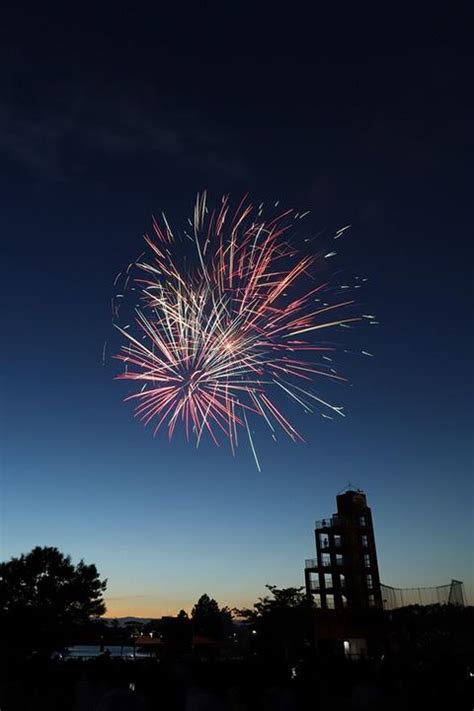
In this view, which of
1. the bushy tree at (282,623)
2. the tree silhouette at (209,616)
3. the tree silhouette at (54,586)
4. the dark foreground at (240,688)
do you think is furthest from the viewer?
the tree silhouette at (209,616)

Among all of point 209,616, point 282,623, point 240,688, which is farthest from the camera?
point 209,616

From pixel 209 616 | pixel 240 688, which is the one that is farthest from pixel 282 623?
pixel 209 616

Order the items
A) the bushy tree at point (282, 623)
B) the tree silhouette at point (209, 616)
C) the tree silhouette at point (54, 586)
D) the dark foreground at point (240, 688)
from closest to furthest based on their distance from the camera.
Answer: the dark foreground at point (240, 688) → the bushy tree at point (282, 623) → the tree silhouette at point (54, 586) → the tree silhouette at point (209, 616)

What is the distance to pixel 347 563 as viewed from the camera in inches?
1870

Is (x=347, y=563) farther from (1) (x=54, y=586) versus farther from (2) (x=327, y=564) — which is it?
(1) (x=54, y=586)

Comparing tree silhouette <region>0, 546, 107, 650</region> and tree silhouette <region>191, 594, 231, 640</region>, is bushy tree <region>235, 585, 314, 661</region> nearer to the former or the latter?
tree silhouette <region>0, 546, 107, 650</region>

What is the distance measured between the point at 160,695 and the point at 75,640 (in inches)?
1668

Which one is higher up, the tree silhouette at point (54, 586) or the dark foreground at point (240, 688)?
the tree silhouette at point (54, 586)

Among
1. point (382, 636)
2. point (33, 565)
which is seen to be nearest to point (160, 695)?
point (382, 636)

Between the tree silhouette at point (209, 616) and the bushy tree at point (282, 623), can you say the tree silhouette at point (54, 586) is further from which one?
the tree silhouette at point (209, 616)

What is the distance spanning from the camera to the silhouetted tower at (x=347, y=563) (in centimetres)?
4659

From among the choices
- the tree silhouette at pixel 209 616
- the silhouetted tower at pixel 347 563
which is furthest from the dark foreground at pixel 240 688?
the tree silhouette at pixel 209 616

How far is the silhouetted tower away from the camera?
46.6 meters

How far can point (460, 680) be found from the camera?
9812mm
